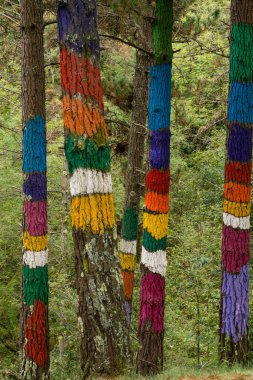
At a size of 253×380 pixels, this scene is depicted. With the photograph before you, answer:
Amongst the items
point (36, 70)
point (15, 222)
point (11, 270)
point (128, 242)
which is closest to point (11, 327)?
point (11, 270)

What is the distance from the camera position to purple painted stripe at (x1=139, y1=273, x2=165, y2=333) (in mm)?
6699

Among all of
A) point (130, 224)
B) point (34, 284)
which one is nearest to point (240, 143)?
point (34, 284)

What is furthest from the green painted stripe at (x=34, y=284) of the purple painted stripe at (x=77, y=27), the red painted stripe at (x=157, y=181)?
the purple painted stripe at (x=77, y=27)

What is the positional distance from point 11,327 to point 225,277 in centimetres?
741

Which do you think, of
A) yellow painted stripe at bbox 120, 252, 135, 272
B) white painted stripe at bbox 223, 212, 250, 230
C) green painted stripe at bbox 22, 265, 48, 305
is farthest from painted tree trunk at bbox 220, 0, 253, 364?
yellow painted stripe at bbox 120, 252, 135, 272

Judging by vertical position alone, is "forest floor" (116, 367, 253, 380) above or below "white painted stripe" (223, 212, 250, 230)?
below

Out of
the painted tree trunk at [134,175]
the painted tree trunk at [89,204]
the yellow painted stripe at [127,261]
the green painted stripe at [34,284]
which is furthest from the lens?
the yellow painted stripe at [127,261]

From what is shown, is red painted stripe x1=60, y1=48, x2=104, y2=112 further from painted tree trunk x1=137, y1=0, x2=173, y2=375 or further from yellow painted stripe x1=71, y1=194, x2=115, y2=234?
painted tree trunk x1=137, y1=0, x2=173, y2=375

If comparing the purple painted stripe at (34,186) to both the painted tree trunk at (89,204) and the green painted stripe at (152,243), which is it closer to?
the green painted stripe at (152,243)

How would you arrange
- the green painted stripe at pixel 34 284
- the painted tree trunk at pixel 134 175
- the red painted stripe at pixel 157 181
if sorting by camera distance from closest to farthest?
the red painted stripe at pixel 157 181
the green painted stripe at pixel 34 284
the painted tree trunk at pixel 134 175

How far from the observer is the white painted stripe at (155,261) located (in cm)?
668

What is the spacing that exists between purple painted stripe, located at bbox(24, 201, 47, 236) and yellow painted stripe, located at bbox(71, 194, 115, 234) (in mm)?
3540

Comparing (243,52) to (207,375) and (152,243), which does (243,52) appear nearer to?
(152,243)

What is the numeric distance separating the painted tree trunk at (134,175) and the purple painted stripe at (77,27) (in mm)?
5633
